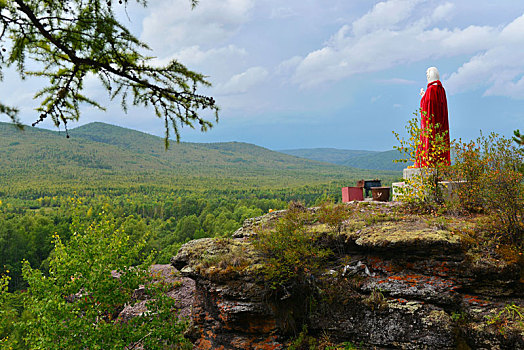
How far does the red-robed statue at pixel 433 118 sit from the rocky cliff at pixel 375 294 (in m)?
2.71

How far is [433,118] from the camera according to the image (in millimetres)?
11977

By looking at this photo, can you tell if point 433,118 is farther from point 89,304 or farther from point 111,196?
point 111,196

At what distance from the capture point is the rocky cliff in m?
7.14

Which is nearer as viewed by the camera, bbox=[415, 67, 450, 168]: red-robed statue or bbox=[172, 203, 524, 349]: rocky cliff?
bbox=[172, 203, 524, 349]: rocky cliff

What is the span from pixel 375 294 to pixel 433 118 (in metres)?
7.52

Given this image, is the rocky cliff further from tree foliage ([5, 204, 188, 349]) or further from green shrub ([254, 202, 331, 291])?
tree foliage ([5, 204, 188, 349])

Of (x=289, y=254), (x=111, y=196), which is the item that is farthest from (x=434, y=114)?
(x=111, y=196)

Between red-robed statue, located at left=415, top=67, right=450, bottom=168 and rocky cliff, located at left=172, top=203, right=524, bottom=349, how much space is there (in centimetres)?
271

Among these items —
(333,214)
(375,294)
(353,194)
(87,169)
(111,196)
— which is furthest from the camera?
(87,169)

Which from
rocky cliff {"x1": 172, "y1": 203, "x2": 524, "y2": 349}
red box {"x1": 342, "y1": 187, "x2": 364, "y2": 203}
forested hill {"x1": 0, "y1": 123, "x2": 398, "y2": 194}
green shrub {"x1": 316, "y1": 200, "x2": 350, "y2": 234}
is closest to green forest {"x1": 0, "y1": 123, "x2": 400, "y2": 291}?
forested hill {"x1": 0, "y1": 123, "x2": 398, "y2": 194}

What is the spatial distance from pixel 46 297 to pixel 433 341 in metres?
10.6

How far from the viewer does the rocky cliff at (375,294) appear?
7.14 meters

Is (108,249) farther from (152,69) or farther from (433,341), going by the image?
(433,341)

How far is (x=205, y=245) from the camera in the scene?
1139cm
